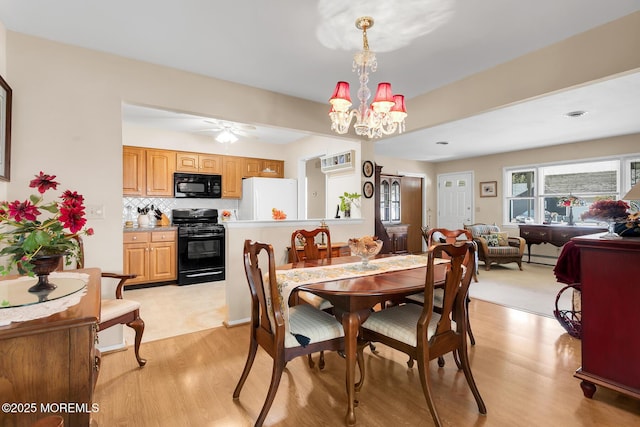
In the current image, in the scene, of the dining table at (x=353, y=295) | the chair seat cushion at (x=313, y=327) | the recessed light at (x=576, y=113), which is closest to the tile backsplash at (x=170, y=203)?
the chair seat cushion at (x=313, y=327)

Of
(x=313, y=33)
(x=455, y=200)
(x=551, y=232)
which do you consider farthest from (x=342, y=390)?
(x=455, y=200)

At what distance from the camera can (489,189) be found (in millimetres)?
7426

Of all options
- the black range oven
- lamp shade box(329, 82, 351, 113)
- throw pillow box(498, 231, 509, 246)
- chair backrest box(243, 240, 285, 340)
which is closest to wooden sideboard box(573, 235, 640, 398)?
lamp shade box(329, 82, 351, 113)

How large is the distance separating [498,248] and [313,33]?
5.17 meters

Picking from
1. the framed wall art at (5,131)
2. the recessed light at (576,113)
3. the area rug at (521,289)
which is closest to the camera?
the framed wall art at (5,131)

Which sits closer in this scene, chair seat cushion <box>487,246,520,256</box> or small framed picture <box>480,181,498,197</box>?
chair seat cushion <box>487,246,520,256</box>

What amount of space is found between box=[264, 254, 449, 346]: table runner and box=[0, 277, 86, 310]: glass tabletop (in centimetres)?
92

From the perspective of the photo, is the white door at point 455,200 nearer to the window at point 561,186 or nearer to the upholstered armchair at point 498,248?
the window at point 561,186

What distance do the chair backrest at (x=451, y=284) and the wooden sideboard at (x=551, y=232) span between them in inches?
205

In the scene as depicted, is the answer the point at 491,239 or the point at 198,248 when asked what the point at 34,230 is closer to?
the point at 198,248

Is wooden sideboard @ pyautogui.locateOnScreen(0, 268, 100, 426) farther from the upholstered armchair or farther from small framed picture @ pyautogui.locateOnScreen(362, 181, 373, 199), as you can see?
the upholstered armchair

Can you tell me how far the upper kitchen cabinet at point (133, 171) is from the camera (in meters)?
4.69

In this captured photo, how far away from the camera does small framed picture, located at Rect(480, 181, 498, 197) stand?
731 cm

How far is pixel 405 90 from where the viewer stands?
348cm
